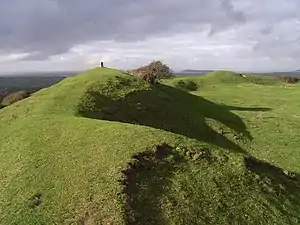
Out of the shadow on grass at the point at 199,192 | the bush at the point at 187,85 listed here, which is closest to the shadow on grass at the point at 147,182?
the shadow on grass at the point at 199,192

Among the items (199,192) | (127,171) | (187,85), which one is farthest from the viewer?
(187,85)

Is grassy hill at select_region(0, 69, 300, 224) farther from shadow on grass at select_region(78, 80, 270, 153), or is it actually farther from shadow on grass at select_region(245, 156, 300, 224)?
shadow on grass at select_region(78, 80, 270, 153)

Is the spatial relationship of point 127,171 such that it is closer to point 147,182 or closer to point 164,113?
point 147,182

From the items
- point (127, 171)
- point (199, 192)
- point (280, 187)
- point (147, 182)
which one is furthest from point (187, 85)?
point (147, 182)

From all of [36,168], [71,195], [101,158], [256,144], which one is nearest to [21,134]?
[36,168]

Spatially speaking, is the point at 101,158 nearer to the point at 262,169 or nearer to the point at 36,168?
the point at 36,168
